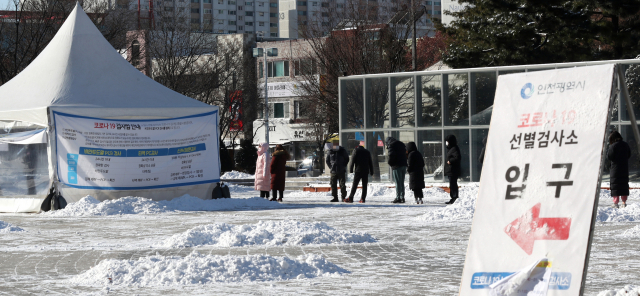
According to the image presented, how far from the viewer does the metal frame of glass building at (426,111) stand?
23031 millimetres

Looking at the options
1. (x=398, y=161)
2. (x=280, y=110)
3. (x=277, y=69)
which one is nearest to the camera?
(x=398, y=161)

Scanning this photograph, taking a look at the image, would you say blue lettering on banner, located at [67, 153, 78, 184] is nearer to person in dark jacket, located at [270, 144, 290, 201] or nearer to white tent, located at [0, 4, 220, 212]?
white tent, located at [0, 4, 220, 212]

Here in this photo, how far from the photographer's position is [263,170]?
19.9 meters

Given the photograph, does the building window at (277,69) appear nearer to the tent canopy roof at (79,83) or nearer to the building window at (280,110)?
the building window at (280,110)

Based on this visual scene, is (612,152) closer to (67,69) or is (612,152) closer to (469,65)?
(67,69)

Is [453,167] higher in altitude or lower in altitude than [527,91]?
lower

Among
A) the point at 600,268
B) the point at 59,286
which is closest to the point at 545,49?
the point at 600,268

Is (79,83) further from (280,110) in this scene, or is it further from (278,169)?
(280,110)

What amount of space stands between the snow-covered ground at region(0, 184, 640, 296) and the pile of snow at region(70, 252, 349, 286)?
1cm

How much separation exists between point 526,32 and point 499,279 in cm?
2391

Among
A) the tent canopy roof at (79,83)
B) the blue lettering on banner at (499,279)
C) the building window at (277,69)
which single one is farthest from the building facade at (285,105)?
the blue lettering on banner at (499,279)

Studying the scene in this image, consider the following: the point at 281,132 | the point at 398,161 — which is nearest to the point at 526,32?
the point at 398,161

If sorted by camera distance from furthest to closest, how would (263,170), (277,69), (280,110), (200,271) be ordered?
(277,69) → (280,110) → (263,170) → (200,271)

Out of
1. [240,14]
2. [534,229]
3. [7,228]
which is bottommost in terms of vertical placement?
[7,228]
